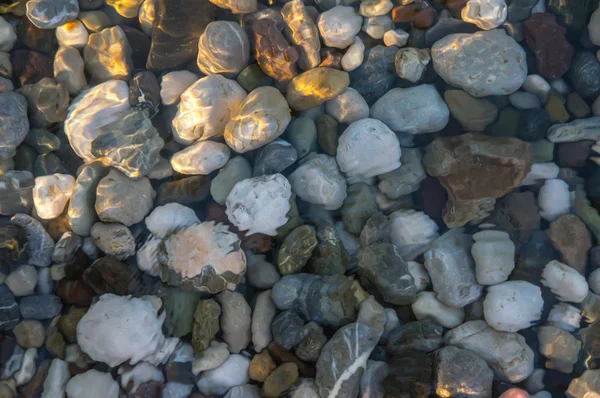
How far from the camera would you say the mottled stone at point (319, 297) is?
2.69 metres

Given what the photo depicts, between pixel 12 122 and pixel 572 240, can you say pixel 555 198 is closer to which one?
pixel 572 240

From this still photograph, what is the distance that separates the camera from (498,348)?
2.60 metres

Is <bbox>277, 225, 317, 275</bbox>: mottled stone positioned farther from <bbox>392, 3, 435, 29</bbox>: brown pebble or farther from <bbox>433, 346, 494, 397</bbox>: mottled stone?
<bbox>392, 3, 435, 29</bbox>: brown pebble

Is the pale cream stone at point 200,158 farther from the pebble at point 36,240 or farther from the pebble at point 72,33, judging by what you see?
the pebble at point 72,33

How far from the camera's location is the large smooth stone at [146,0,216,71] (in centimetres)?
294

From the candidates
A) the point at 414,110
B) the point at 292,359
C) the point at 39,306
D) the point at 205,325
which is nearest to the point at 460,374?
the point at 292,359

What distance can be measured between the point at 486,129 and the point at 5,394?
10.9 feet

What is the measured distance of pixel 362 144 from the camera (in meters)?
2.82

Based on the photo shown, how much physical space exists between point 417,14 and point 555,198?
147cm

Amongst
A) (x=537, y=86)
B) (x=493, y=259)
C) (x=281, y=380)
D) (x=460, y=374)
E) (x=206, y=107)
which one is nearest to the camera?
(x=460, y=374)

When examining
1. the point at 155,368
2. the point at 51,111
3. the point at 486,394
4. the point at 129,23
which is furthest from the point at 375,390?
the point at 129,23

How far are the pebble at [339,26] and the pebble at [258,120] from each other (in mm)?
536

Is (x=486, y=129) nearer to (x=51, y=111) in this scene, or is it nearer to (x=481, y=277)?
(x=481, y=277)

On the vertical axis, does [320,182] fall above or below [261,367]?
above
